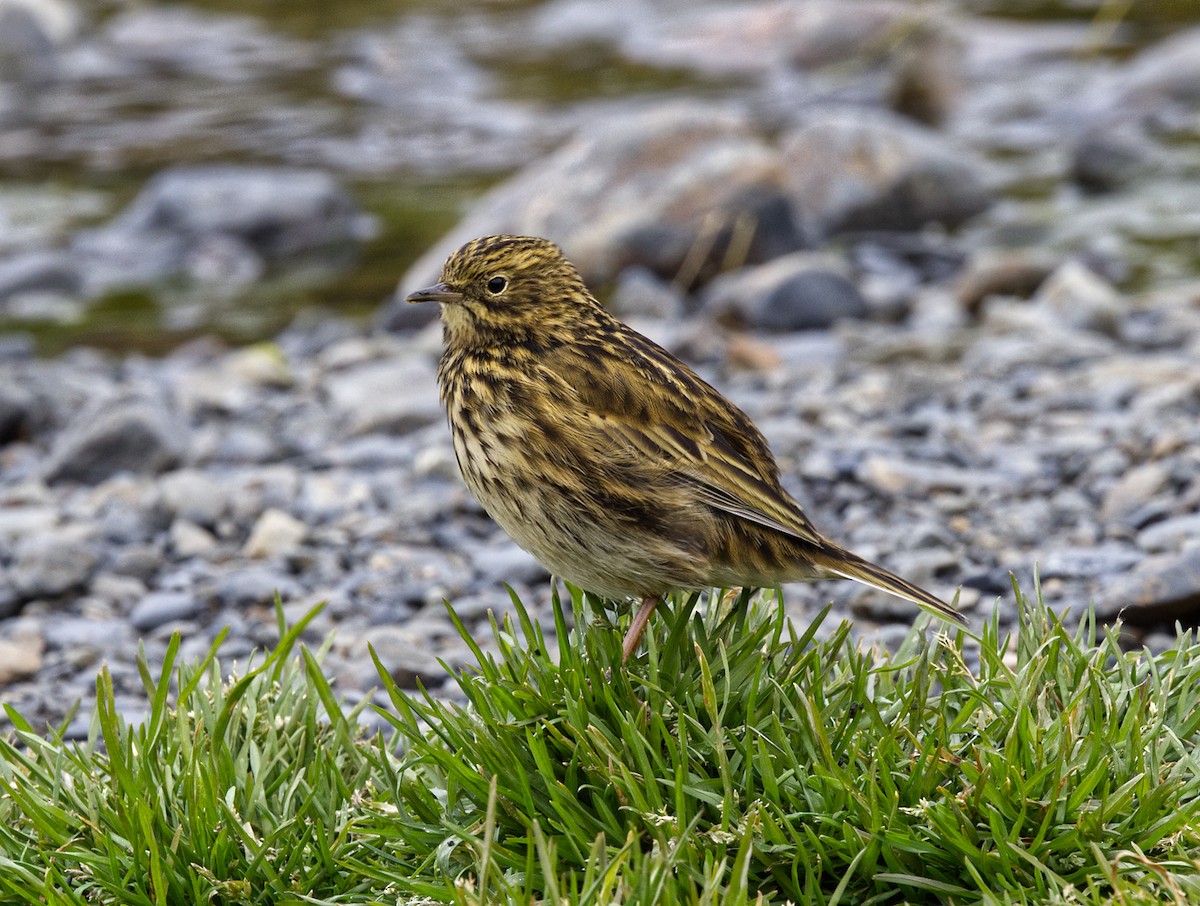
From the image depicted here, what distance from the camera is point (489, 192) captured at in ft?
53.4

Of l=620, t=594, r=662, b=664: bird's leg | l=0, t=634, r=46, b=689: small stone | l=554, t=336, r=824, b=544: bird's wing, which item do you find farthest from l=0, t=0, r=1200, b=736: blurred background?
l=620, t=594, r=662, b=664: bird's leg

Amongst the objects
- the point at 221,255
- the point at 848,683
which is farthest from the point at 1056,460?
the point at 221,255

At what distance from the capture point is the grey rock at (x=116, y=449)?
29.4ft

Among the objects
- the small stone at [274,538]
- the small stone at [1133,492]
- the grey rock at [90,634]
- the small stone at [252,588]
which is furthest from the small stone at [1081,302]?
the grey rock at [90,634]

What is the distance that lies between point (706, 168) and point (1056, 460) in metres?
6.27

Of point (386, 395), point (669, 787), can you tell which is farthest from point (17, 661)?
point (386, 395)

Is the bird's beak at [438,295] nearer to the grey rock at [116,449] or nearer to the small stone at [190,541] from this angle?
the small stone at [190,541]

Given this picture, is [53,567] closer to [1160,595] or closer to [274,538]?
[274,538]

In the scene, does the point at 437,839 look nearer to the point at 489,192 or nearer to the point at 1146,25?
the point at 489,192

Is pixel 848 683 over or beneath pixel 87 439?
over

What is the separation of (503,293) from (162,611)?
2737 millimetres

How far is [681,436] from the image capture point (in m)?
4.63

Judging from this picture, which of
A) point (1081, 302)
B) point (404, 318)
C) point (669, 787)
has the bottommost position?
point (404, 318)

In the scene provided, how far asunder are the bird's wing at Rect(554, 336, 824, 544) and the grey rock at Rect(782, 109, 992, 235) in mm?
9655
